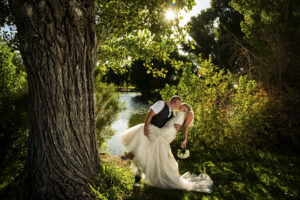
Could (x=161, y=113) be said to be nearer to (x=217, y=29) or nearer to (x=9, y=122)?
(x=9, y=122)

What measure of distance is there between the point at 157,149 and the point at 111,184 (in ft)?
3.67

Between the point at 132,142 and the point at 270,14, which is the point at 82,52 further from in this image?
the point at 270,14

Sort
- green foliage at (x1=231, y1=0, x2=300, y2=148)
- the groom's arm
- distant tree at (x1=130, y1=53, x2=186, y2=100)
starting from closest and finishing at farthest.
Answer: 1. the groom's arm
2. green foliage at (x1=231, y1=0, x2=300, y2=148)
3. distant tree at (x1=130, y1=53, x2=186, y2=100)

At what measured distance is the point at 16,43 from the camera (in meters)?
3.64

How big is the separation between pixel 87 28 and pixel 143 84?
Answer: 30224 mm

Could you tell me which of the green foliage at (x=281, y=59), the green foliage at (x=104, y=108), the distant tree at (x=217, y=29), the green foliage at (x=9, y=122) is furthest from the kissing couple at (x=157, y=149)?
the distant tree at (x=217, y=29)

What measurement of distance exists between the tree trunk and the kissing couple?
1.06 metres

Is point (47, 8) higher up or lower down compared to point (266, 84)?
higher up

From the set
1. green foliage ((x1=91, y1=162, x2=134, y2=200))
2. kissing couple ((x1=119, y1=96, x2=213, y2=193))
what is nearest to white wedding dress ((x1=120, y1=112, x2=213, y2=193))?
kissing couple ((x1=119, y1=96, x2=213, y2=193))

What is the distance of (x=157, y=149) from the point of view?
385cm

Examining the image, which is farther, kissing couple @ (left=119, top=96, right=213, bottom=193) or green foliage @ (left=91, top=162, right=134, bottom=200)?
kissing couple @ (left=119, top=96, right=213, bottom=193)

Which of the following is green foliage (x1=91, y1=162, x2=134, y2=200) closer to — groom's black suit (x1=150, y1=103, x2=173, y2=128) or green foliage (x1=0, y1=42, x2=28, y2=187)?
groom's black suit (x1=150, y1=103, x2=173, y2=128)

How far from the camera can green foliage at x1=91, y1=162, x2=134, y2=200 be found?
3.16m

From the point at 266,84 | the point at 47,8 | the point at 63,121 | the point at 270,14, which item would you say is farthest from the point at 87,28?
the point at 270,14
